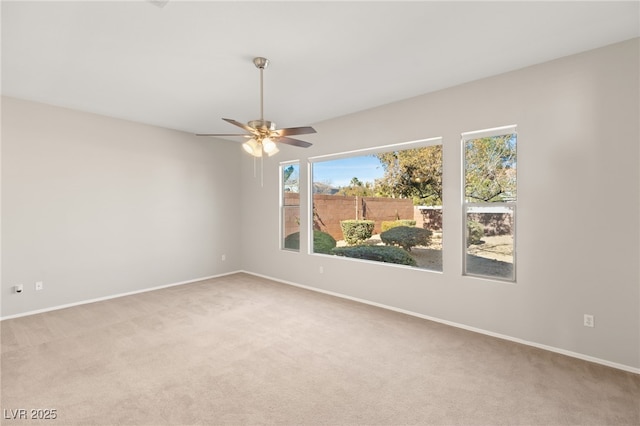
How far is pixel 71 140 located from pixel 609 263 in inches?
256

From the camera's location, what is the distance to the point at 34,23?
93.2 inches

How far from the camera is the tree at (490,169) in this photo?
3.30 metres

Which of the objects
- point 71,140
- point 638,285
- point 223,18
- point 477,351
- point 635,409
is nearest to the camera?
point 635,409

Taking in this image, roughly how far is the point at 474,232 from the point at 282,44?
113 inches

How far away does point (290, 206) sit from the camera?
5.75 metres

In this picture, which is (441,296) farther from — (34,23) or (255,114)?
(34,23)

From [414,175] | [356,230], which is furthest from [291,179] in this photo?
[414,175]

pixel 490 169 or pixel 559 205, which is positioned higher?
pixel 490 169

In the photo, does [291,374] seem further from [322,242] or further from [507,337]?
[322,242]

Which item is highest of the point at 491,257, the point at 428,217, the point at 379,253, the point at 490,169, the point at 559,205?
the point at 490,169

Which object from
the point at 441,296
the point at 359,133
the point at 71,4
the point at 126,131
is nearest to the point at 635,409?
the point at 441,296

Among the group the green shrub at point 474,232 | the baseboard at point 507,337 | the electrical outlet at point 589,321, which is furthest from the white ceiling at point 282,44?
the baseboard at point 507,337

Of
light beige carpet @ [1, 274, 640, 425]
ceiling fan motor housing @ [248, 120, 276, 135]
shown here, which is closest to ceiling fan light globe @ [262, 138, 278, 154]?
ceiling fan motor housing @ [248, 120, 276, 135]

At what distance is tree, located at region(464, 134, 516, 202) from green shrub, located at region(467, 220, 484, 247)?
0.28m
